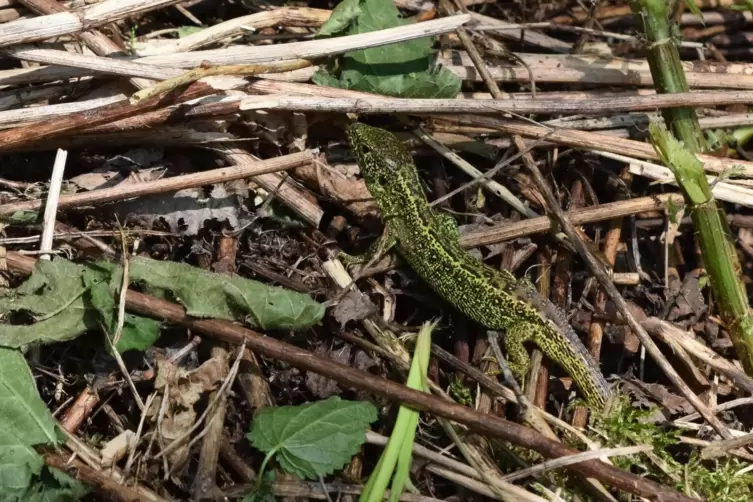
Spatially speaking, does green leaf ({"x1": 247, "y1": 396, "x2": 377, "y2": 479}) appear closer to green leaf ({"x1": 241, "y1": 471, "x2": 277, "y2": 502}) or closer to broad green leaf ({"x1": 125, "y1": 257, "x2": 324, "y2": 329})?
green leaf ({"x1": 241, "y1": 471, "x2": 277, "y2": 502})

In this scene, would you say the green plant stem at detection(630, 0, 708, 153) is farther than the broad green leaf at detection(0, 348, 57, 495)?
Yes

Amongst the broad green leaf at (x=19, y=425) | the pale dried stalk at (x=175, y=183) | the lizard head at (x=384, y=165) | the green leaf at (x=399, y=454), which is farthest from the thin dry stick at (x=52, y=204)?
the green leaf at (x=399, y=454)

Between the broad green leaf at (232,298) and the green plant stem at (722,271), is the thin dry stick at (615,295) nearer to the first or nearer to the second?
the green plant stem at (722,271)

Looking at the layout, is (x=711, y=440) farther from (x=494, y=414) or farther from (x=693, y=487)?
(x=494, y=414)

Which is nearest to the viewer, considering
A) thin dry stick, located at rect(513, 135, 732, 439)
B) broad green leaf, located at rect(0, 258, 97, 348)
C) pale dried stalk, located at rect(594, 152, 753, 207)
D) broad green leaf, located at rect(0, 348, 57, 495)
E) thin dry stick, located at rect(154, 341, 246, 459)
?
broad green leaf, located at rect(0, 348, 57, 495)

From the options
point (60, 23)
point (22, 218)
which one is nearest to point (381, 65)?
point (60, 23)

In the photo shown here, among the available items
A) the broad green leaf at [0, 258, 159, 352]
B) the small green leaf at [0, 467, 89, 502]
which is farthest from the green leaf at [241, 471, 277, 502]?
the broad green leaf at [0, 258, 159, 352]
